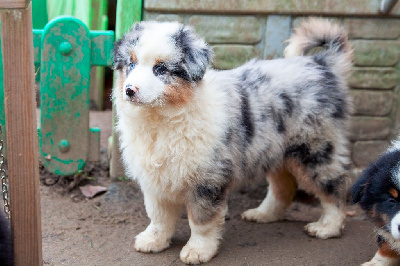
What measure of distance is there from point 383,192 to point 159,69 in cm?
145

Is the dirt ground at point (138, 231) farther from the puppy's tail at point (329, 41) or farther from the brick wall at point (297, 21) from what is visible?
the puppy's tail at point (329, 41)

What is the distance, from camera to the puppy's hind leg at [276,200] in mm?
4258

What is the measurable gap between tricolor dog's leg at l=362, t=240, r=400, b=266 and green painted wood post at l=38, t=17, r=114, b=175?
236 centimetres

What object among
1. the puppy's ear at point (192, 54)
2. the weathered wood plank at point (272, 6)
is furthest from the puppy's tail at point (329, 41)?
the puppy's ear at point (192, 54)

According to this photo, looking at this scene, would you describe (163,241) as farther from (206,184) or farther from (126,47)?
(126,47)

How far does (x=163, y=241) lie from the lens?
3754 millimetres

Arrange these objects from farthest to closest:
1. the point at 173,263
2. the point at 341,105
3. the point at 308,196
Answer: the point at 308,196 < the point at 341,105 < the point at 173,263

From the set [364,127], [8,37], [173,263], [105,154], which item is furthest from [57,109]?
[364,127]

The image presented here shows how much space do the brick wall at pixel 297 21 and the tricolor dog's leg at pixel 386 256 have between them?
139 centimetres

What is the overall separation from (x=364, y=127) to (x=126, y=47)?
2.29m

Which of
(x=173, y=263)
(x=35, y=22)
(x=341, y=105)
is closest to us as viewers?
(x=173, y=263)

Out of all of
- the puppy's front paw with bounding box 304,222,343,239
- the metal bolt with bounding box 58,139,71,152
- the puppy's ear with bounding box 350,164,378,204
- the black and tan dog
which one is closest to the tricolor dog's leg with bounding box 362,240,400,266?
the black and tan dog

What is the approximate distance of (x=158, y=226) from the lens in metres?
3.73

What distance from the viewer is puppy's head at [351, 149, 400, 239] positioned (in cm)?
299
